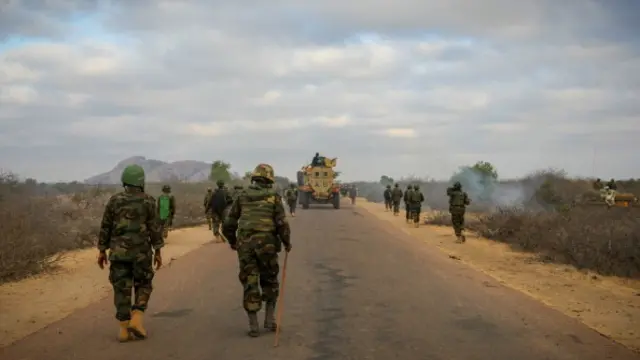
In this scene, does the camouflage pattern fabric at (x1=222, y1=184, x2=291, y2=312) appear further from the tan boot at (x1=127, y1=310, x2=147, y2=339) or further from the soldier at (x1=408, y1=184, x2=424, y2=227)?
the soldier at (x1=408, y1=184, x2=424, y2=227)

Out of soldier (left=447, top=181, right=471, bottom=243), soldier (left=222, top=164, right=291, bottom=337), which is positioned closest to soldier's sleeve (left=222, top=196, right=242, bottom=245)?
soldier (left=222, top=164, right=291, bottom=337)

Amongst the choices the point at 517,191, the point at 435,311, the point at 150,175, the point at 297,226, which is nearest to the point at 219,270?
the point at 435,311

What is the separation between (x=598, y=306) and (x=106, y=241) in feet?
22.8

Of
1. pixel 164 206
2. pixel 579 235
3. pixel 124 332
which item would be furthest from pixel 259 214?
pixel 164 206

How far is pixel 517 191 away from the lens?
45875 millimetres

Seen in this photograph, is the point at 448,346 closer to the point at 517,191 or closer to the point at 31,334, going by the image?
the point at 31,334

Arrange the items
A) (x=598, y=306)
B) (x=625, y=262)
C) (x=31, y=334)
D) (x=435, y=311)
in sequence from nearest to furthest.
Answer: (x=31, y=334) → (x=435, y=311) → (x=598, y=306) → (x=625, y=262)

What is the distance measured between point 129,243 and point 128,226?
0.58 ft

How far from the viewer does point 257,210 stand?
7410mm

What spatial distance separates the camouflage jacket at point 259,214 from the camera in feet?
24.2

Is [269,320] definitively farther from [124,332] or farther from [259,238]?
[124,332]

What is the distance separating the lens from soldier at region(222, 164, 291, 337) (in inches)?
287

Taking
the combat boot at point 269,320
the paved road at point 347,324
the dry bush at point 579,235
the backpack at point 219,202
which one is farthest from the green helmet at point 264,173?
the backpack at point 219,202

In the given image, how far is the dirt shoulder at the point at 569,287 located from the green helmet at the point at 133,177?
18.0 ft
